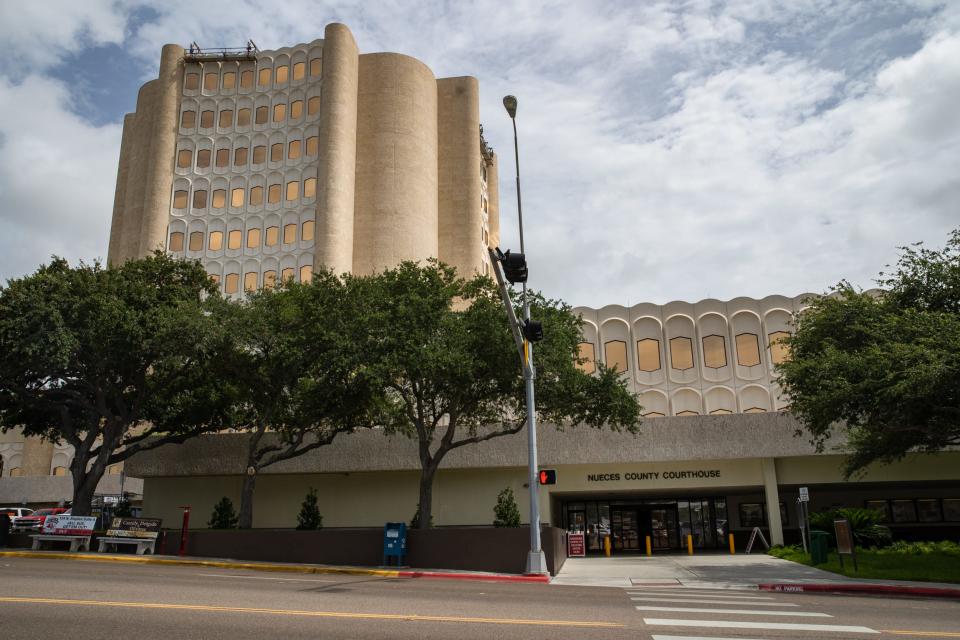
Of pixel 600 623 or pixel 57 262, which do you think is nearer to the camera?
pixel 600 623

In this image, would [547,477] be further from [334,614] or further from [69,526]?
[69,526]

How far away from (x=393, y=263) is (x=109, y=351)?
119 ft

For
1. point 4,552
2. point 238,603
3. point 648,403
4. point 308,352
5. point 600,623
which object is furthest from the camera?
point 648,403

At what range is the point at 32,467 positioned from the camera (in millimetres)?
72688

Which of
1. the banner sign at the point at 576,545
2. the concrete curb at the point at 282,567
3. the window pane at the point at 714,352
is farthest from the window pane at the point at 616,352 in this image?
the concrete curb at the point at 282,567

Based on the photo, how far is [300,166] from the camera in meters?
66.9

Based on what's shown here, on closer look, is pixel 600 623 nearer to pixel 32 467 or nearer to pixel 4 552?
pixel 4 552

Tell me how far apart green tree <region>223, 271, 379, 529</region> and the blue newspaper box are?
4703 mm

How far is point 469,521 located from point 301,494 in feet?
27.3

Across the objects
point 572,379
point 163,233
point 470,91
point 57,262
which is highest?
point 470,91

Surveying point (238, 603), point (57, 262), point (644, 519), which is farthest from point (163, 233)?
point (238, 603)

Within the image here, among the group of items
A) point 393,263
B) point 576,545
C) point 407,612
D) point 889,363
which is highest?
point 393,263

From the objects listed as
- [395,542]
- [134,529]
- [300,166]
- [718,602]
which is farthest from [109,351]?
[300,166]

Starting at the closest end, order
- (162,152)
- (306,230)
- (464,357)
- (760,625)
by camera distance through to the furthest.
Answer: (760,625) < (464,357) < (306,230) < (162,152)
